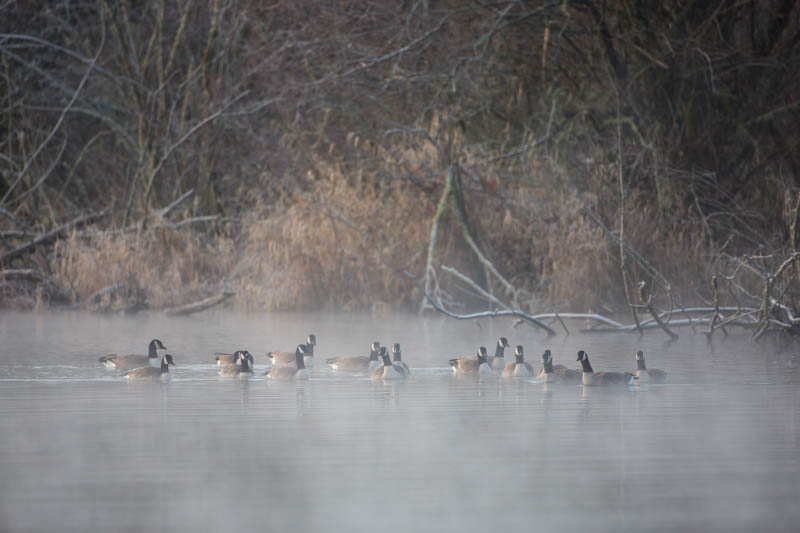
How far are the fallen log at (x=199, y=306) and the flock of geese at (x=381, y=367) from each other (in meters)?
6.09

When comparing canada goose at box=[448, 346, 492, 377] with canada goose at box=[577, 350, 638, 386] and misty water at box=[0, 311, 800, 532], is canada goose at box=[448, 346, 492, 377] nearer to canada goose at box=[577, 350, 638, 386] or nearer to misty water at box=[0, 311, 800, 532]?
misty water at box=[0, 311, 800, 532]

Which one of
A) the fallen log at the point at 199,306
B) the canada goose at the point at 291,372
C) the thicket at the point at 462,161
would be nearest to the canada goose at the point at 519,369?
the canada goose at the point at 291,372

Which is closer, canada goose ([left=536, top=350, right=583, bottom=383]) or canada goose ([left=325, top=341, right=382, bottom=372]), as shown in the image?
canada goose ([left=536, top=350, right=583, bottom=383])

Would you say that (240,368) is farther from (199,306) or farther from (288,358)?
(199,306)

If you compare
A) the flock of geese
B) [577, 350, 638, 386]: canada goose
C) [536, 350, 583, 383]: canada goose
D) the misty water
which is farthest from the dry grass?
[577, 350, 638, 386]: canada goose

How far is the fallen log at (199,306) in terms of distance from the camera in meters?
17.9

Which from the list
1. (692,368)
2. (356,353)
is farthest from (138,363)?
(692,368)

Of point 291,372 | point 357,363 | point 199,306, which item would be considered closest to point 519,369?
point 357,363

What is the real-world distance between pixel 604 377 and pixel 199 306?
9366 mm

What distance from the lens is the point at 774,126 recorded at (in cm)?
1833

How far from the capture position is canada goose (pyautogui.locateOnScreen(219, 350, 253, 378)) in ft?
34.8

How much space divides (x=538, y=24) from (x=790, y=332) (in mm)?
7286

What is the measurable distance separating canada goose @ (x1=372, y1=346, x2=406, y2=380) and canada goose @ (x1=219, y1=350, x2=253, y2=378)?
3.56ft

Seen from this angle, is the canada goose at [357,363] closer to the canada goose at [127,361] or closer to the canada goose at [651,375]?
the canada goose at [127,361]
